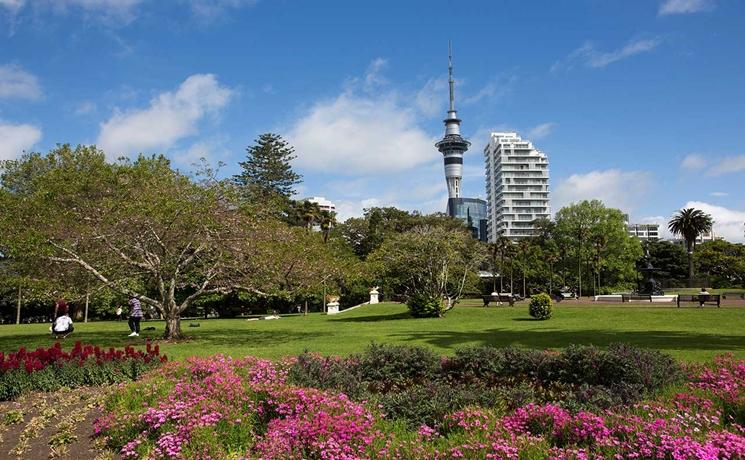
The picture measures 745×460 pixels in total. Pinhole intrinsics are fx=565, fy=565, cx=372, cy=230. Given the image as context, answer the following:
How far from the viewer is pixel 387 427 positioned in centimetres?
635

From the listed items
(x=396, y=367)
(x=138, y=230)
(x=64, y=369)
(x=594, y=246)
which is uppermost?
(x=594, y=246)

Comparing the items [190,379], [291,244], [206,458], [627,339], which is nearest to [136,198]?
[291,244]

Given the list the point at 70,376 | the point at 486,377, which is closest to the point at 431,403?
the point at 486,377

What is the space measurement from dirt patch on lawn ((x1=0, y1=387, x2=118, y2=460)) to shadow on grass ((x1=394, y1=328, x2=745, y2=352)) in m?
9.58

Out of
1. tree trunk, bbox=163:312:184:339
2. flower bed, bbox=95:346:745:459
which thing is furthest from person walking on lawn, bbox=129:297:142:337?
flower bed, bbox=95:346:745:459

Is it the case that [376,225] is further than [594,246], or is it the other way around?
[594,246]

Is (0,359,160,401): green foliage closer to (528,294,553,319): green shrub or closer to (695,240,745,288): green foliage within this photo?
(528,294,553,319): green shrub

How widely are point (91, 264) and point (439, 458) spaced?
1830cm

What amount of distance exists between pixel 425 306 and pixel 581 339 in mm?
14428

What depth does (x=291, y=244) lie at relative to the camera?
21172 millimetres

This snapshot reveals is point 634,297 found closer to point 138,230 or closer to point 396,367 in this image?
point 138,230

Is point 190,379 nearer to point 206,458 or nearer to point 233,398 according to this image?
point 233,398

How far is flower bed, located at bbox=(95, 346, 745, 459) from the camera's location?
16.6ft

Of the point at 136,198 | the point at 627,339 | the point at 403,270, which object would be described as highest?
the point at 136,198
